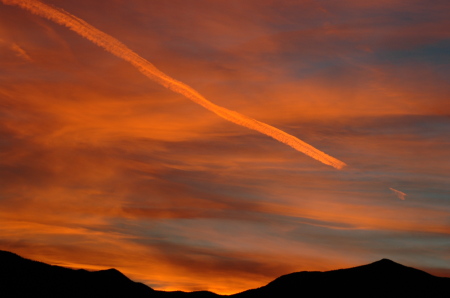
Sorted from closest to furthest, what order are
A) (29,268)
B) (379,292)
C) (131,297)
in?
1. (379,292)
2. (29,268)
3. (131,297)

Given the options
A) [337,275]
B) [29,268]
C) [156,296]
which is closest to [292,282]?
[337,275]

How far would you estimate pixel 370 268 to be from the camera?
18712 cm

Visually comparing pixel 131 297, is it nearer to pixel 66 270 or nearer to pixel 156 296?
pixel 156 296

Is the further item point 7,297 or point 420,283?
point 420,283

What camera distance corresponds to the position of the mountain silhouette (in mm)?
167500

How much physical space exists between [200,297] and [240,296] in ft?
53.8

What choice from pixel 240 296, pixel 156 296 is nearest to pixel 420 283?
pixel 240 296

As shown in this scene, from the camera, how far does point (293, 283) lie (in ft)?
616

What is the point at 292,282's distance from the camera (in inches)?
7431

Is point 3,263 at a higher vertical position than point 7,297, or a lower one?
higher

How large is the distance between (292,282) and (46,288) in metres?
74.7

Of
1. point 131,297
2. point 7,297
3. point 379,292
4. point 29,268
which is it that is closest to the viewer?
point 7,297

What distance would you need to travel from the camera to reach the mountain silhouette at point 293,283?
550 ft

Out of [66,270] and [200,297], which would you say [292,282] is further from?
[66,270]
